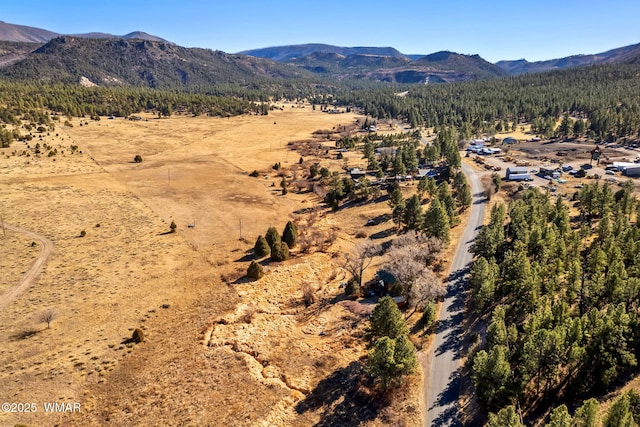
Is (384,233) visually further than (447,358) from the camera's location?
Yes

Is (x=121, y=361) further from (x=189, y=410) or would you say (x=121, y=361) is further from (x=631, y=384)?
(x=631, y=384)

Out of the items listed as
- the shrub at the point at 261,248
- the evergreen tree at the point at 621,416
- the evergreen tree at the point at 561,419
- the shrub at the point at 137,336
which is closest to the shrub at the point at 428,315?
the evergreen tree at the point at 561,419

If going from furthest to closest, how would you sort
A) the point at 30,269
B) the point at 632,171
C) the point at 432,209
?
the point at 632,171, the point at 432,209, the point at 30,269

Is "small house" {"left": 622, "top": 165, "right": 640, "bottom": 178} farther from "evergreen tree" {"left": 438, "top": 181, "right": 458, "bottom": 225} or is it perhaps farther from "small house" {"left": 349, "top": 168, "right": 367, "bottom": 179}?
"small house" {"left": 349, "top": 168, "right": 367, "bottom": 179}

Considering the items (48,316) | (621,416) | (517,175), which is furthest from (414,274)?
(517,175)

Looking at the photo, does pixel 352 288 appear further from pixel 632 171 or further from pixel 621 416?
pixel 632 171

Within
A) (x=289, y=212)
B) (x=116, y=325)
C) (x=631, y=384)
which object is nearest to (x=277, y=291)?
(x=116, y=325)

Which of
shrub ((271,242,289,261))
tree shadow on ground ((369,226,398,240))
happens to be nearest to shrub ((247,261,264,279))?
shrub ((271,242,289,261))

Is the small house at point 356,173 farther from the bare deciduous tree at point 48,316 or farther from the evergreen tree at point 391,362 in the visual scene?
the bare deciduous tree at point 48,316
